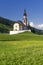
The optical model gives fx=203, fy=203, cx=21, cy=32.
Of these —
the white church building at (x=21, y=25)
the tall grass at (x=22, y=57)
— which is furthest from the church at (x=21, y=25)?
the tall grass at (x=22, y=57)

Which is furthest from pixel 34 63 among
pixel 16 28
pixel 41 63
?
pixel 16 28

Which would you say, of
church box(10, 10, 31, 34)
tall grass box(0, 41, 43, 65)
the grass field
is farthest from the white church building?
tall grass box(0, 41, 43, 65)

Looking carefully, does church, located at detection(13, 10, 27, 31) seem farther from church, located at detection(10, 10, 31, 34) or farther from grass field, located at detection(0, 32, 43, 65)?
grass field, located at detection(0, 32, 43, 65)

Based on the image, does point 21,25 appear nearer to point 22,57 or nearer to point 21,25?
point 21,25

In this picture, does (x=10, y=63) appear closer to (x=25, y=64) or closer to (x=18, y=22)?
(x=25, y=64)

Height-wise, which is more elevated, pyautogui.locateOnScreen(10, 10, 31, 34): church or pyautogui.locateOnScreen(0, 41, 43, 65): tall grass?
pyautogui.locateOnScreen(10, 10, 31, 34): church

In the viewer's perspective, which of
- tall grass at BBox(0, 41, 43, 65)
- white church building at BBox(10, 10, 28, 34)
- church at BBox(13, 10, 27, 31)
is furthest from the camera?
church at BBox(13, 10, 27, 31)

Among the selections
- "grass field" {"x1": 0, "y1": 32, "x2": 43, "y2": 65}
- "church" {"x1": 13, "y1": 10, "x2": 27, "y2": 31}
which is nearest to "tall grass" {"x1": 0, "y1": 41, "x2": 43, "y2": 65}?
"grass field" {"x1": 0, "y1": 32, "x2": 43, "y2": 65}

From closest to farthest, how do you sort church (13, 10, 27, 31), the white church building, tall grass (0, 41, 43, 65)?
tall grass (0, 41, 43, 65) < the white church building < church (13, 10, 27, 31)

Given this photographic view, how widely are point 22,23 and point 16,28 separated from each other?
7.31 m

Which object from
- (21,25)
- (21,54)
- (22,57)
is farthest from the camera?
(21,25)

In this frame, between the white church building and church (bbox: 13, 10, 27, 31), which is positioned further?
church (bbox: 13, 10, 27, 31)

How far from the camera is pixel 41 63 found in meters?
19.1

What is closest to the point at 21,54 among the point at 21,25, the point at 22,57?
the point at 22,57
